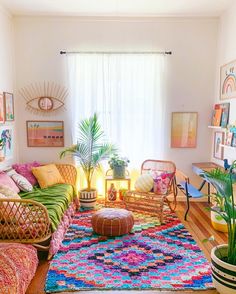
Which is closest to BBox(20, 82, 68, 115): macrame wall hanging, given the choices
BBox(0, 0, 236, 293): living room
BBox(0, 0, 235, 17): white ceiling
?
BBox(0, 0, 236, 293): living room

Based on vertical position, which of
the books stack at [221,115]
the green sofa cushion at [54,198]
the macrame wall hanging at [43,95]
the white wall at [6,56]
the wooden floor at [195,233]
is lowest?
the wooden floor at [195,233]

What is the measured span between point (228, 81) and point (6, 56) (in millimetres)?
3375

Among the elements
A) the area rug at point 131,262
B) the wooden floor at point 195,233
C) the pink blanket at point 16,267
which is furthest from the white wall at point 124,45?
the pink blanket at point 16,267

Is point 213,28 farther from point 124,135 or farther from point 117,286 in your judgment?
point 117,286

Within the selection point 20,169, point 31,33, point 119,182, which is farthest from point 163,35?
point 20,169

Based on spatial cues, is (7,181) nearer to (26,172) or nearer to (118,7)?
(26,172)

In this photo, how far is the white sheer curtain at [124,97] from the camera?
4.07 m

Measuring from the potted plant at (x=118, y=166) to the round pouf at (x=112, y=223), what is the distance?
0.95 meters

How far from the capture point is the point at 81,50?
4.07 metres

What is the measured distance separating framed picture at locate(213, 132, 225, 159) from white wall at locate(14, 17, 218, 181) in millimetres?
644

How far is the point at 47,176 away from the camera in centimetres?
371

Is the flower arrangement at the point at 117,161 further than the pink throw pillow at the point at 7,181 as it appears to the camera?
Yes

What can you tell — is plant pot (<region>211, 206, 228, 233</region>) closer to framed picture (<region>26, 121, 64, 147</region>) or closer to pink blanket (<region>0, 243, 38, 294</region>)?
pink blanket (<region>0, 243, 38, 294</region>)

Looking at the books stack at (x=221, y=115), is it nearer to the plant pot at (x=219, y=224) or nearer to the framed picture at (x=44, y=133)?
the plant pot at (x=219, y=224)
